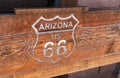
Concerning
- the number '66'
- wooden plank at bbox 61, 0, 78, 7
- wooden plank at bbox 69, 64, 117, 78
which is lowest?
wooden plank at bbox 69, 64, 117, 78

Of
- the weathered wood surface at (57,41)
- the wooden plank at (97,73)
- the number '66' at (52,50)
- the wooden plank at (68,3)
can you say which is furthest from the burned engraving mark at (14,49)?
the wooden plank at (97,73)

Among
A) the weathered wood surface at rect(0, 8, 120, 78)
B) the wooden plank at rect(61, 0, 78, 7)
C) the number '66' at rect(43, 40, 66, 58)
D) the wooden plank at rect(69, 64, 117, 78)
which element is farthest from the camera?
the wooden plank at rect(69, 64, 117, 78)

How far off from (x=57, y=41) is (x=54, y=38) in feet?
0.12

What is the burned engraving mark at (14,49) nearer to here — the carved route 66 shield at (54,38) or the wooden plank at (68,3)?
the carved route 66 shield at (54,38)

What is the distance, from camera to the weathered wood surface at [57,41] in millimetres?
1193

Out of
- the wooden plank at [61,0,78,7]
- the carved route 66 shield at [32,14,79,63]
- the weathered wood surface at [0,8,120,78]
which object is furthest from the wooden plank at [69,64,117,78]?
the wooden plank at [61,0,78,7]

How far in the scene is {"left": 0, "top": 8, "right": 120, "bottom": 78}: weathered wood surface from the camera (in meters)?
1.19

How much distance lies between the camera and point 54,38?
1353mm

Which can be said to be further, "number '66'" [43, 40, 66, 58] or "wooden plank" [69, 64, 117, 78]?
"wooden plank" [69, 64, 117, 78]

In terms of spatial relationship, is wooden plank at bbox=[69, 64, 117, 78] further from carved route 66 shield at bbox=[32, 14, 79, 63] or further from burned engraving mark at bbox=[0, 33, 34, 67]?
burned engraving mark at bbox=[0, 33, 34, 67]

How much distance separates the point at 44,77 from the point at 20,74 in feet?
0.66

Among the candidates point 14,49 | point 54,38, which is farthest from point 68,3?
point 14,49

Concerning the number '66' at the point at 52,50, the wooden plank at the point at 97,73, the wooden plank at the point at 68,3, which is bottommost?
the wooden plank at the point at 97,73

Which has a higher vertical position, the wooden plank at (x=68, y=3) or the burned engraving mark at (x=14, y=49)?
the wooden plank at (x=68, y=3)
